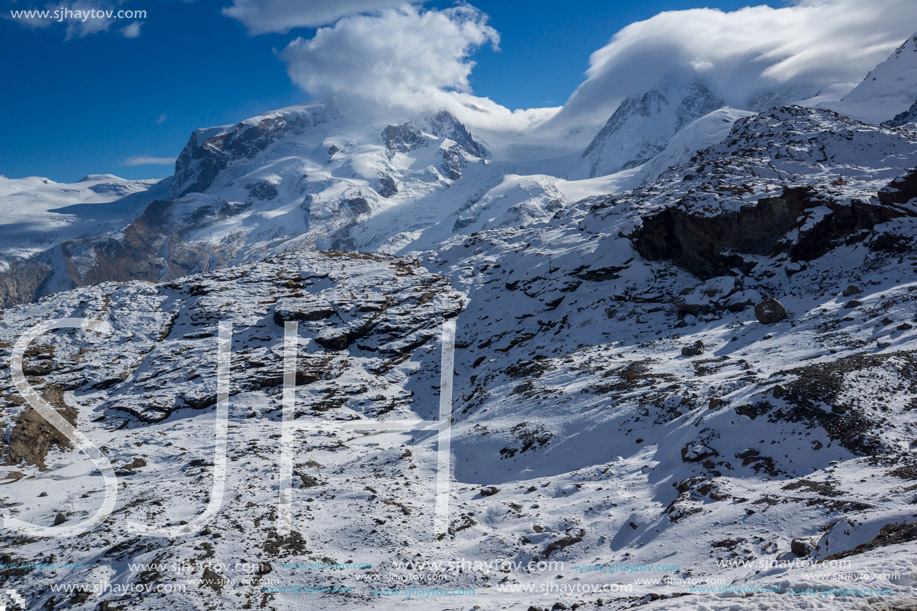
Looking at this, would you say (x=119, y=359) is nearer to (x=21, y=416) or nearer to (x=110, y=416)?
(x=110, y=416)

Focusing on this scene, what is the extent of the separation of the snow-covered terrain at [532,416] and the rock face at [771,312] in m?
0.14

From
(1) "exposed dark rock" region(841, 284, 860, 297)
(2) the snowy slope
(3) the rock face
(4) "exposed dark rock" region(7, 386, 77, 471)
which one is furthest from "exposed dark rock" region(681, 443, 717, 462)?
(4) "exposed dark rock" region(7, 386, 77, 471)

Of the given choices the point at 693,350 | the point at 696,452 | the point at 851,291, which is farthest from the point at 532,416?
the point at 851,291

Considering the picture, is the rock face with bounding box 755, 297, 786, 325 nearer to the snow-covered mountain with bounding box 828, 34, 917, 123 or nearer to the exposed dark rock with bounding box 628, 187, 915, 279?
the exposed dark rock with bounding box 628, 187, 915, 279

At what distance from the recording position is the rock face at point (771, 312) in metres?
25.1

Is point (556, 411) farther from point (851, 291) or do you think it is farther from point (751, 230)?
point (751, 230)

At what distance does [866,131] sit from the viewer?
4541cm

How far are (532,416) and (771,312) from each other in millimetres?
14589

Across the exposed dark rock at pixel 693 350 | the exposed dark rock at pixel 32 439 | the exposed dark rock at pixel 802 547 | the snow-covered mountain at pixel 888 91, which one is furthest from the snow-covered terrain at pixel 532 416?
the snow-covered mountain at pixel 888 91

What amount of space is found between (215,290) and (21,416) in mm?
18129

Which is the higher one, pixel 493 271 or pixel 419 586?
pixel 493 271

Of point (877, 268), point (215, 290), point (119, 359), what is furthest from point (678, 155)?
point (119, 359)

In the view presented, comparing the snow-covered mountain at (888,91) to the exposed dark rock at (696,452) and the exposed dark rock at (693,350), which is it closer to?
the exposed dark rock at (693,350)

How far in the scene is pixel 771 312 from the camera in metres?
25.2
